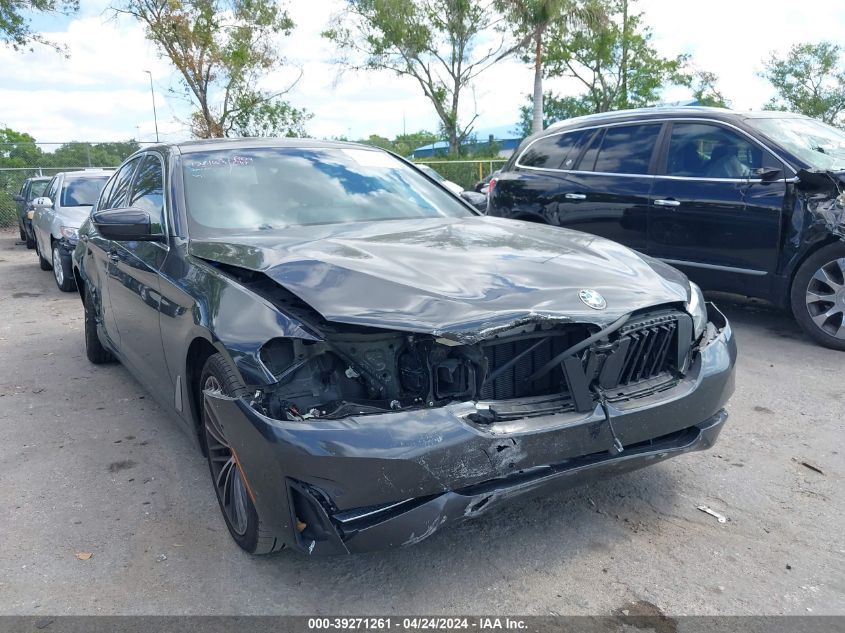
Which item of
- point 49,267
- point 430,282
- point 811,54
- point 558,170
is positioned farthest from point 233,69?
point 811,54

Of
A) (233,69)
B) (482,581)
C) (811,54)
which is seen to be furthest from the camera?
(811,54)

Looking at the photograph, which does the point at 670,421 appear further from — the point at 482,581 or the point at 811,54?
the point at 811,54

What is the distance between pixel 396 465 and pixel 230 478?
97 centimetres

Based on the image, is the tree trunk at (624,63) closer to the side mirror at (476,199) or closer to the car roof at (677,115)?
the car roof at (677,115)

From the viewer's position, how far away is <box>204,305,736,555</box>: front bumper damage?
7.83 ft

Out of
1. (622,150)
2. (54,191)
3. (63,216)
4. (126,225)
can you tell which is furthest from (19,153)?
(126,225)

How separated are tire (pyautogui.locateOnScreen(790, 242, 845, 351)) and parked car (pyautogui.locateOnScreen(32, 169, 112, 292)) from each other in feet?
28.1

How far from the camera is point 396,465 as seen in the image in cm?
238

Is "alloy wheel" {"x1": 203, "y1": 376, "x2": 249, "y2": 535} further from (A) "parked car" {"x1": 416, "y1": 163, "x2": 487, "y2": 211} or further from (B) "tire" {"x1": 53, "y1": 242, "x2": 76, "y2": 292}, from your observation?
(B) "tire" {"x1": 53, "y1": 242, "x2": 76, "y2": 292}

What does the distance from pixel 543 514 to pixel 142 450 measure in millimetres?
2395

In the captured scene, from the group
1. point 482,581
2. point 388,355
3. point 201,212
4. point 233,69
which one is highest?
point 233,69

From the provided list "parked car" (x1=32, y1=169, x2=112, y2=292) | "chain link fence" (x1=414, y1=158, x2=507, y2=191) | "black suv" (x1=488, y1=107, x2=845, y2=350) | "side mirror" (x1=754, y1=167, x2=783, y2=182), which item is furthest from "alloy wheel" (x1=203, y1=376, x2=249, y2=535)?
"chain link fence" (x1=414, y1=158, x2=507, y2=191)

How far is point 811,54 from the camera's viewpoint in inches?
1438

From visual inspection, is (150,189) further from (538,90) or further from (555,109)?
(555,109)
